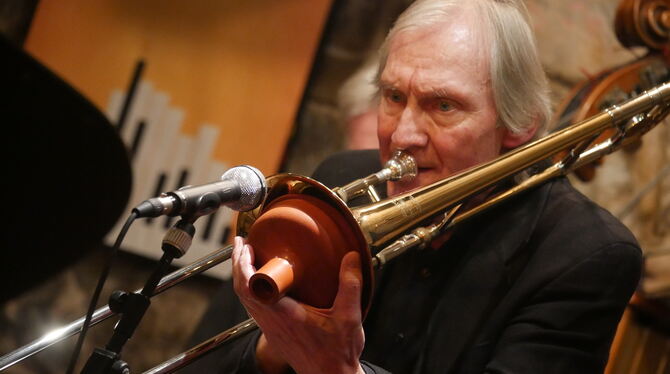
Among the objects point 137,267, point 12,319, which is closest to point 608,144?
point 137,267

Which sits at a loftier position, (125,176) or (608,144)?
(608,144)

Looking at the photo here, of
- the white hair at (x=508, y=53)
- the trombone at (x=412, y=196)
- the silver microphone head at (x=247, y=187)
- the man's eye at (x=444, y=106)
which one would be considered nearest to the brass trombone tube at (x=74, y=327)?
the trombone at (x=412, y=196)

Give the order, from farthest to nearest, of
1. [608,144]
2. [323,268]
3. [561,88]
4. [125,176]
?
[561,88], [125,176], [608,144], [323,268]

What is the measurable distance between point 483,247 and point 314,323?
1.90 feet

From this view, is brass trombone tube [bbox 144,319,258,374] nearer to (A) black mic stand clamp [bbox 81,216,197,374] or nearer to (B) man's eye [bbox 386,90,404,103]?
(A) black mic stand clamp [bbox 81,216,197,374]

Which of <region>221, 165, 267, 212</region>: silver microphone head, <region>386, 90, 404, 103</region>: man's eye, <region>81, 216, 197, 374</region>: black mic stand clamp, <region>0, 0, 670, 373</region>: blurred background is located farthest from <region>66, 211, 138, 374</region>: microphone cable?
<region>0, 0, 670, 373</region>: blurred background

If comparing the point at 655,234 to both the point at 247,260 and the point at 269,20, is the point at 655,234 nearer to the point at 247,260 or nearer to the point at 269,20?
the point at 269,20

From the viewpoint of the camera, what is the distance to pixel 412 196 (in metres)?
1.31

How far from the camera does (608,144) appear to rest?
5.85 ft

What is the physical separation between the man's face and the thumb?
1.56 ft

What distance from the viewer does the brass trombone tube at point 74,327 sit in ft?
4.44

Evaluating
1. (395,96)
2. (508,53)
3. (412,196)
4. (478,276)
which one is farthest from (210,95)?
(412,196)

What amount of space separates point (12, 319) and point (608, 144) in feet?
7.84

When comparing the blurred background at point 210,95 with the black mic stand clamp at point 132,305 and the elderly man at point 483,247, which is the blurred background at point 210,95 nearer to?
the elderly man at point 483,247
